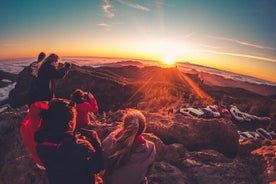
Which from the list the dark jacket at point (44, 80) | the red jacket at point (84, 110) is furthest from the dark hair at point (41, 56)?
the red jacket at point (84, 110)

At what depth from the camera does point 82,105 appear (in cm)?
487

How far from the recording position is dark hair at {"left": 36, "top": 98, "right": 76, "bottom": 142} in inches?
105

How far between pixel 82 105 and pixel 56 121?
222cm

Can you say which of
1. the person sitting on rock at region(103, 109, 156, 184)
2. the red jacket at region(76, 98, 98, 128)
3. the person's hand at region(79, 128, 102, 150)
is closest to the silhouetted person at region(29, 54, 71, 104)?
the red jacket at region(76, 98, 98, 128)

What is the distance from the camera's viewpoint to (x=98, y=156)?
9.60 ft

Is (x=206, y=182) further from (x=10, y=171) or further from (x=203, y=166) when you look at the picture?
(x=10, y=171)

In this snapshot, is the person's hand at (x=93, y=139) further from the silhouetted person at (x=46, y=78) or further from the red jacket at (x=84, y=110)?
the silhouetted person at (x=46, y=78)

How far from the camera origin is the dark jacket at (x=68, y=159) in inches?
106

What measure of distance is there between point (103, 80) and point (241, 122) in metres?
27.3

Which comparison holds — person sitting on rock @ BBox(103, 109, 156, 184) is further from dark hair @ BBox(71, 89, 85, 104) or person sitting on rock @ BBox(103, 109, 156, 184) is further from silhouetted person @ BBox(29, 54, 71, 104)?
silhouetted person @ BBox(29, 54, 71, 104)

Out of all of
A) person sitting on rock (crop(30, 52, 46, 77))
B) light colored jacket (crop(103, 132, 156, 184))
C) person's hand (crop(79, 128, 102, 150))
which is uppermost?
person sitting on rock (crop(30, 52, 46, 77))

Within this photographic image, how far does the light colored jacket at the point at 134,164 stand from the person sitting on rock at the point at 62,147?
1.46ft

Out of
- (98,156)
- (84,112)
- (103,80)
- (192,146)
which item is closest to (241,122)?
(192,146)

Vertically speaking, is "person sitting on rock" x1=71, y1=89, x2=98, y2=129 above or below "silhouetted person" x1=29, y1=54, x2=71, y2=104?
below
